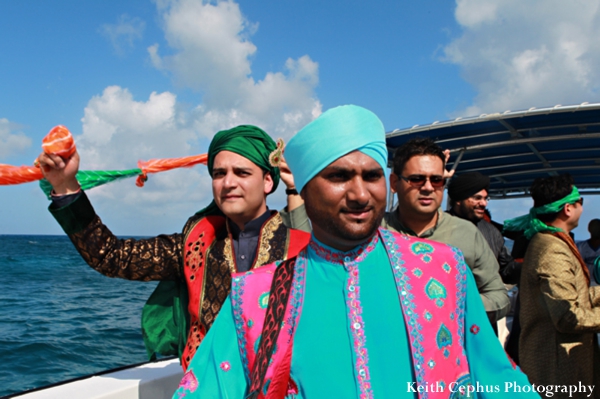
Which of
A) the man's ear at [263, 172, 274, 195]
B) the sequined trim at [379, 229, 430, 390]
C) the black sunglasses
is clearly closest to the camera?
the sequined trim at [379, 229, 430, 390]

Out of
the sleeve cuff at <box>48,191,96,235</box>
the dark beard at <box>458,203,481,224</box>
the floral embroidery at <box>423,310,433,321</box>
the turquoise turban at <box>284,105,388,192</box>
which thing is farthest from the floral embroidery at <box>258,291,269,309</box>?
the dark beard at <box>458,203,481,224</box>

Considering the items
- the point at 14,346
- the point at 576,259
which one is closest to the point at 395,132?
the point at 576,259

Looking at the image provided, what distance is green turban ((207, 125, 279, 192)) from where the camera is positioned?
2242mm

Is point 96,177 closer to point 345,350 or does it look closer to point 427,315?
point 345,350

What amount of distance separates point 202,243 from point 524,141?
4.29 meters

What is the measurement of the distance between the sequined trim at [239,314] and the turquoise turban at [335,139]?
1.24 ft

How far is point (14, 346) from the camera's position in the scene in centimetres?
1135

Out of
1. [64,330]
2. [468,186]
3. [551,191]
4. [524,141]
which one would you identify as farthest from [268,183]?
[64,330]

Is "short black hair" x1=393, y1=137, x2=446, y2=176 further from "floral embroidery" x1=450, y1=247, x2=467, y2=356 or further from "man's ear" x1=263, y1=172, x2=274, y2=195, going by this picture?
"floral embroidery" x1=450, y1=247, x2=467, y2=356

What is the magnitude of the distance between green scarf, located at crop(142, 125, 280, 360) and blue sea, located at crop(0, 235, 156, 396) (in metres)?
7.92

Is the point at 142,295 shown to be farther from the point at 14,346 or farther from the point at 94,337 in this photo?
the point at 14,346

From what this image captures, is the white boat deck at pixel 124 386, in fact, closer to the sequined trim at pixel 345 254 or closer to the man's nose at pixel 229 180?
the man's nose at pixel 229 180

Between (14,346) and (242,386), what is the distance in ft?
39.8

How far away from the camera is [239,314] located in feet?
5.07
